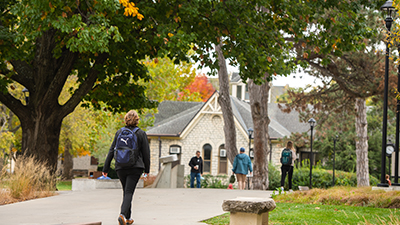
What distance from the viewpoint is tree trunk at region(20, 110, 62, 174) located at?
1357 centimetres

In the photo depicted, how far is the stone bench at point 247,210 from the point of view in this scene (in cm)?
564

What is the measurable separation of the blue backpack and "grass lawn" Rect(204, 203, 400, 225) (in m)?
1.70

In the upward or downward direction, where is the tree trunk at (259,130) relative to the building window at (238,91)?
downward

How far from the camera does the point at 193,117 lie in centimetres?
3441

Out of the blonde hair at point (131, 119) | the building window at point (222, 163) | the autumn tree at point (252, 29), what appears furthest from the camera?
the building window at point (222, 163)

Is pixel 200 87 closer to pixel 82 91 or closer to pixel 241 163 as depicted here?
pixel 241 163

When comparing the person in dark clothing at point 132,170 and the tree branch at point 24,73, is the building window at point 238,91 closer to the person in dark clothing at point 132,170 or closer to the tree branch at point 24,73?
the tree branch at point 24,73

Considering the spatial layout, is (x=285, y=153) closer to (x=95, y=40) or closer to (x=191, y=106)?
(x=95, y=40)

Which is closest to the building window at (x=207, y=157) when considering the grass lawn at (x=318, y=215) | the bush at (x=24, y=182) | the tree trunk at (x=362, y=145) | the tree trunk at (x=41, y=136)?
the tree trunk at (x=362, y=145)

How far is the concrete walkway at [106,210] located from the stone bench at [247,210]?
1.65 m

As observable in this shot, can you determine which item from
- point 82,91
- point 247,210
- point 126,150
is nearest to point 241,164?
point 82,91

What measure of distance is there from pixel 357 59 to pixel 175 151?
16.8 meters

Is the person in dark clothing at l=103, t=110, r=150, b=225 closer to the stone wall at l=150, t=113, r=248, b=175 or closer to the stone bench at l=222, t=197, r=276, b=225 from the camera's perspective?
the stone bench at l=222, t=197, r=276, b=225

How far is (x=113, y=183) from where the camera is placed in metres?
15.9
